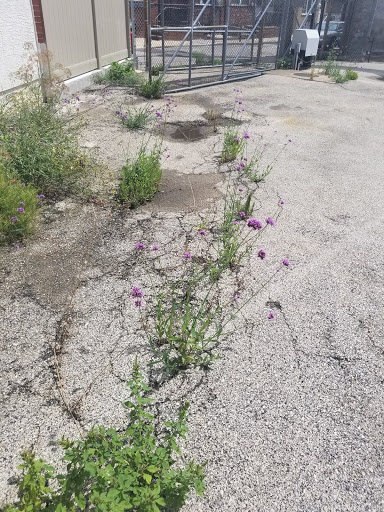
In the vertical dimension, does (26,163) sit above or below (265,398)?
above

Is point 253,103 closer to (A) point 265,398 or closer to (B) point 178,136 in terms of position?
(B) point 178,136

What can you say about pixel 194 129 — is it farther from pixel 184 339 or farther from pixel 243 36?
pixel 243 36

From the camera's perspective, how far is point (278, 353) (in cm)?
Answer: 258

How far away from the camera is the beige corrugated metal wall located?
7457 mm

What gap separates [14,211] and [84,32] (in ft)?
22.7

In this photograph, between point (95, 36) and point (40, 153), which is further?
point (95, 36)

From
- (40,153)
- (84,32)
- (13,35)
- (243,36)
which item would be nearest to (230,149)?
(40,153)

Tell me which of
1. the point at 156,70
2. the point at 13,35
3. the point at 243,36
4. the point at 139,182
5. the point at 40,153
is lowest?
the point at 139,182

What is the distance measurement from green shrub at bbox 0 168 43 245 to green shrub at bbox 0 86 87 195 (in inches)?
16.0

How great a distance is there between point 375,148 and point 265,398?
5456mm

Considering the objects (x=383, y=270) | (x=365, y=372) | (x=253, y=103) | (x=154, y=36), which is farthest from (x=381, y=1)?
(x=365, y=372)

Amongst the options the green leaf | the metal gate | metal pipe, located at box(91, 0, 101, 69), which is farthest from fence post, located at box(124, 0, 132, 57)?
the green leaf

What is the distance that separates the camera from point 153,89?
8320 mm

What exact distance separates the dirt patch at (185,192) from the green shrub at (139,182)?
0.13 metres
